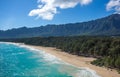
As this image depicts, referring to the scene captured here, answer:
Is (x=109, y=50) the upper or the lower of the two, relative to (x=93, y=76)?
upper

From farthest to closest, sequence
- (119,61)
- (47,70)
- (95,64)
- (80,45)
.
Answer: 1. (80,45)
2. (95,64)
3. (47,70)
4. (119,61)

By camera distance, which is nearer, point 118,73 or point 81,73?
point 118,73

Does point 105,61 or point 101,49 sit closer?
point 105,61

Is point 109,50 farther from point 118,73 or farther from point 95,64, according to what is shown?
point 118,73

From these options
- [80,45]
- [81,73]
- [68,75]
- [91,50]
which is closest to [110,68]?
[81,73]

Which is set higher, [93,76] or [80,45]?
[80,45]

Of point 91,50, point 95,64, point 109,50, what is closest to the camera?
point 95,64

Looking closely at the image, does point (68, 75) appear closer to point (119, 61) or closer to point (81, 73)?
point (81, 73)

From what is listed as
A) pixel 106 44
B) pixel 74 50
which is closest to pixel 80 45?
pixel 74 50

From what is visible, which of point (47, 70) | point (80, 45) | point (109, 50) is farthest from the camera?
point (80, 45)
